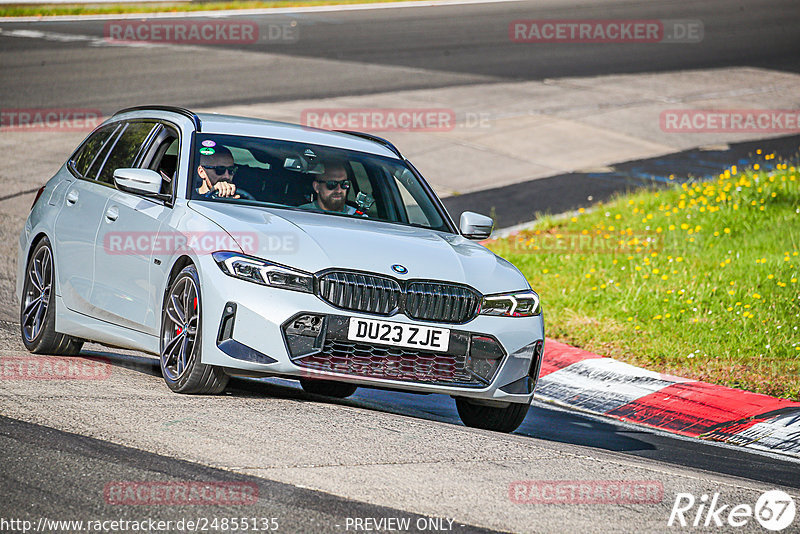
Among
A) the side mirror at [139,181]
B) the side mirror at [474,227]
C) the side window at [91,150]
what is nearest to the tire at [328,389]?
the side mirror at [474,227]

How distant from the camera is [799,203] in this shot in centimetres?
1382

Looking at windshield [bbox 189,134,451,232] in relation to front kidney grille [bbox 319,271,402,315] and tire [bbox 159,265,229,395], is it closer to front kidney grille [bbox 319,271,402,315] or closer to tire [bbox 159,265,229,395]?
tire [bbox 159,265,229,395]

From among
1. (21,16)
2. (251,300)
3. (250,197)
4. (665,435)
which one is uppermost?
(21,16)

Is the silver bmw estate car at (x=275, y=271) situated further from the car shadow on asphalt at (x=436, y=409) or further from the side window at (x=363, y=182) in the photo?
the car shadow on asphalt at (x=436, y=409)

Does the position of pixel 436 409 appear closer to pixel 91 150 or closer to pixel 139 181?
pixel 139 181

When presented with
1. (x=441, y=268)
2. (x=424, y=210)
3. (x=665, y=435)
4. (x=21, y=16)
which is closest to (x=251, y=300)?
(x=441, y=268)

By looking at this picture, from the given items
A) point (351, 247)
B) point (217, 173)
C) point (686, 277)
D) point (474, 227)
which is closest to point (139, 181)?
point (217, 173)

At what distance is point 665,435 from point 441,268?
2.33m

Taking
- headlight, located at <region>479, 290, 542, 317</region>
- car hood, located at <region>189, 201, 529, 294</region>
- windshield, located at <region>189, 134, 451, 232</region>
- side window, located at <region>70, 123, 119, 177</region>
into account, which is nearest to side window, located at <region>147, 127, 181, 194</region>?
windshield, located at <region>189, 134, 451, 232</region>

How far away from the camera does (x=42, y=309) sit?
8.09m

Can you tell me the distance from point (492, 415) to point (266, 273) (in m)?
1.86

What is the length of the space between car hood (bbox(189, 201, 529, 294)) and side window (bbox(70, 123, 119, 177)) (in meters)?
1.75

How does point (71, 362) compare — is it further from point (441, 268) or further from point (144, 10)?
point (144, 10)

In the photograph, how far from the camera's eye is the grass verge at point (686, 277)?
9648 millimetres
